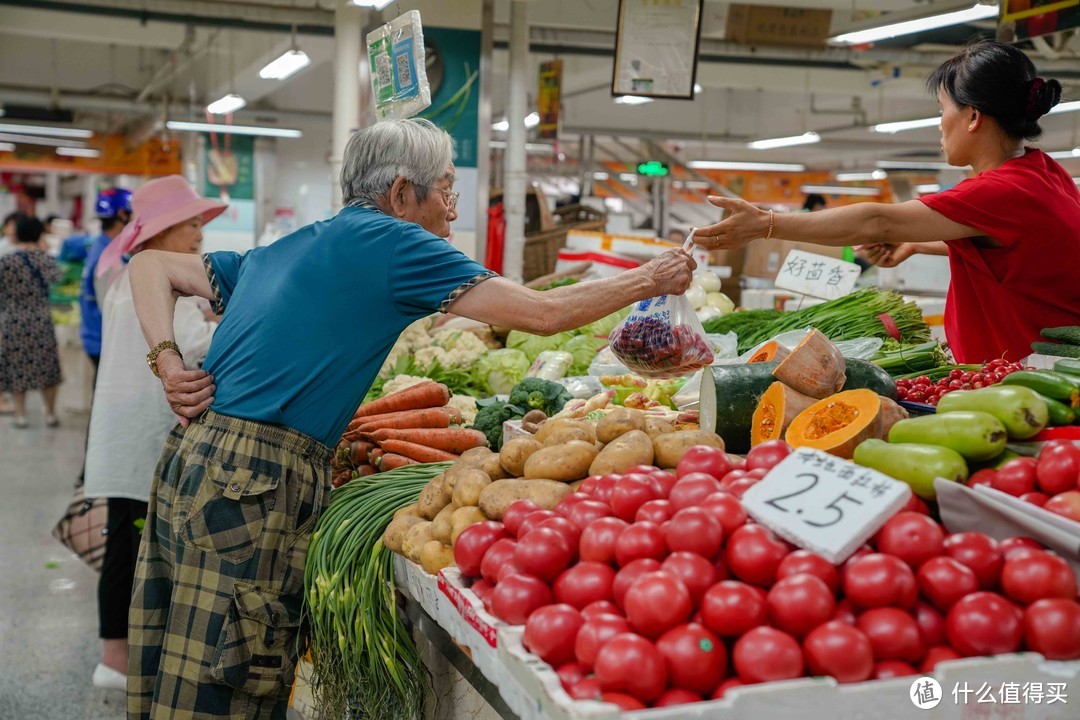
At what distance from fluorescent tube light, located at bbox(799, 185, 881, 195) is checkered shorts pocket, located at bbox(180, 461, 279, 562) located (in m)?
26.2

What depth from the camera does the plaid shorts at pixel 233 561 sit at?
2.37 m

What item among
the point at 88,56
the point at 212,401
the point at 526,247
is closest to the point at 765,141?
the point at 526,247

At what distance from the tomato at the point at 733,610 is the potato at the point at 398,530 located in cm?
106

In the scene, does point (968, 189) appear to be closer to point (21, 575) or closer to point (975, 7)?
point (975, 7)

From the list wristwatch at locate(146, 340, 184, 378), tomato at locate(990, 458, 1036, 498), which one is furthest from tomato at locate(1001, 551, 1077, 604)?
wristwatch at locate(146, 340, 184, 378)

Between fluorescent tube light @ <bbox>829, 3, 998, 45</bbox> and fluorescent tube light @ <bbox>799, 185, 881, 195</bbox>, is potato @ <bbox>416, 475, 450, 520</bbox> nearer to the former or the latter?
fluorescent tube light @ <bbox>829, 3, 998, 45</bbox>

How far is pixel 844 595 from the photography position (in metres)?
1.63

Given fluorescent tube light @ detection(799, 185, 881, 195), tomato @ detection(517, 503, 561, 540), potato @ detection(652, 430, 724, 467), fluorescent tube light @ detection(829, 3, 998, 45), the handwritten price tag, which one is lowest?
tomato @ detection(517, 503, 561, 540)

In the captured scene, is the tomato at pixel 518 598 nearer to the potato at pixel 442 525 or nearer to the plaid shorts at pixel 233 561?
the potato at pixel 442 525

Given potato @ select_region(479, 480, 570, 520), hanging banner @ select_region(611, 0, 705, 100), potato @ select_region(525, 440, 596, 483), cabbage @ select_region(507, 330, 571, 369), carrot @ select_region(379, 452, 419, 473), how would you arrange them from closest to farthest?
potato @ select_region(479, 480, 570, 520) < potato @ select_region(525, 440, 596, 483) < carrot @ select_region(379, 452, 419, 473) < cabbage @ select_region(507, 330, 571, 369) < hanging banner @ select_region(611, 0, 705, 100)

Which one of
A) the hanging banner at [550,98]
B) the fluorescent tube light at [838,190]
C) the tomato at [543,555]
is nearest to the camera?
the tomato at [543,555]

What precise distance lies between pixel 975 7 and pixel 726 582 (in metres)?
6.21

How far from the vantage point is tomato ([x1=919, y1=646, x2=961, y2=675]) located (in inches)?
60.2

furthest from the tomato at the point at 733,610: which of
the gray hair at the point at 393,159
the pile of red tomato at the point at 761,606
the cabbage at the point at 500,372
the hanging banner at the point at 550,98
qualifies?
the hanging banner at the point at 550,98
